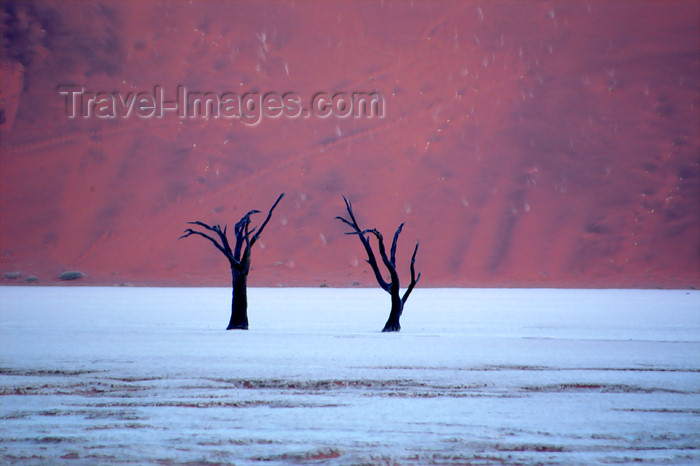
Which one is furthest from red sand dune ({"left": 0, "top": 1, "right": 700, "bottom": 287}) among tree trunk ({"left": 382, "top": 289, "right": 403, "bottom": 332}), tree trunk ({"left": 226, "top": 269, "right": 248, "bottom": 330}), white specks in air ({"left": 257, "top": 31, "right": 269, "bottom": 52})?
tree trunk ({"left": 226, "top": 269, "right": 248, "bottom": 330})

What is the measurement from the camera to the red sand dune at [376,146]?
46.1m

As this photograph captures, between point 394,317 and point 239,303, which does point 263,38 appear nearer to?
point 239,303

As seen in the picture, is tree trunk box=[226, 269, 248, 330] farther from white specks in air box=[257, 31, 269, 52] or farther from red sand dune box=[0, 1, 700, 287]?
white specks in air box=[257, 31, 269, 52]

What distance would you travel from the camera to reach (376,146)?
5138 cm

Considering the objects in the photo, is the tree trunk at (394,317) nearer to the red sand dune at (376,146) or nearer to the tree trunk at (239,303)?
the tree trunk at (239,303)

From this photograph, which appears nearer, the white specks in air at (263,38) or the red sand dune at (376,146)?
the red sand dune at (376,146)

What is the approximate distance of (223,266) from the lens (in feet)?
156

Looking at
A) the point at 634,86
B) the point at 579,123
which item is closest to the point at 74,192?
the point at 579,123

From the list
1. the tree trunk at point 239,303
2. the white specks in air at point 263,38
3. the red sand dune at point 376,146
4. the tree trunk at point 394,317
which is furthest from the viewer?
the white specks in air at point 263,38

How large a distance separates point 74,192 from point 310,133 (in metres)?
15.1

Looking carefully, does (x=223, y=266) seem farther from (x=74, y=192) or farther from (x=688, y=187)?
(x=688, y=187)

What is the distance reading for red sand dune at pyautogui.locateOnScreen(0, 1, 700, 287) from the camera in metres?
46.1

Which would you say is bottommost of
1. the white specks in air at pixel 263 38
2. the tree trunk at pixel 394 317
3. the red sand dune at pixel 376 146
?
the tree trunk at pixel 394 317

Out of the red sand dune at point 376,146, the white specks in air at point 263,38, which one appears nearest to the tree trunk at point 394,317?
the red sand dune at point 376,146
